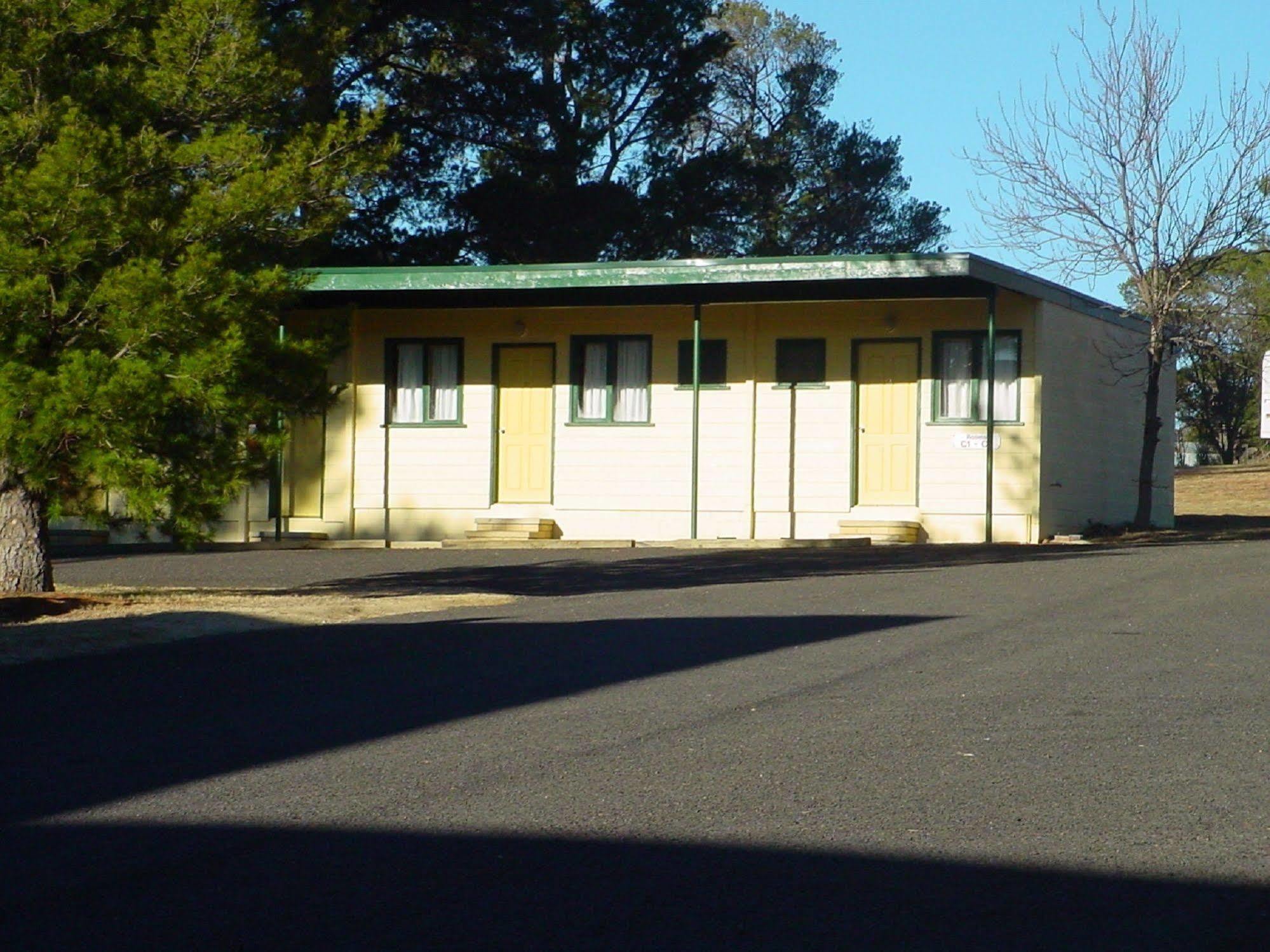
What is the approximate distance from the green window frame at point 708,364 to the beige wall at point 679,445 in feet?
0.35

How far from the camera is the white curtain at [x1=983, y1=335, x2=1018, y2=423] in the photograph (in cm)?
2184

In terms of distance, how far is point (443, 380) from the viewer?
24.1 m

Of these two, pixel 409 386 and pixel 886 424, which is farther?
pixel 409 386

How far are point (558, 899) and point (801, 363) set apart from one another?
18.4 meters

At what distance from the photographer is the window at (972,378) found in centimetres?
2186

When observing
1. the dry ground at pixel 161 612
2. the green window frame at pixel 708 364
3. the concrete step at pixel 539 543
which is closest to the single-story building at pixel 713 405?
the green window frame at pixel 708 364

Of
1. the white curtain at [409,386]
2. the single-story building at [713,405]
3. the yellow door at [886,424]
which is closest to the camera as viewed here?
the single-story building at [713,405]

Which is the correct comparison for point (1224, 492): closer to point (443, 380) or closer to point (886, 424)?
point (886, 424)

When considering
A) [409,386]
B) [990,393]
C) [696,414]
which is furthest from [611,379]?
[990,393]

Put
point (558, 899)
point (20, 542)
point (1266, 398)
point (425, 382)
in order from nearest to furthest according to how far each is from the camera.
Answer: point (558, 899), point (20, 542), point (1266, 398), point (425, 382)

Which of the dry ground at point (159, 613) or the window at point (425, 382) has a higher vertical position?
the window at point (425, 382)

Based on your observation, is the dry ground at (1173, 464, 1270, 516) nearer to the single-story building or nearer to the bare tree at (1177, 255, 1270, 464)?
the bare tree at (1177, 255, 1270, 464)

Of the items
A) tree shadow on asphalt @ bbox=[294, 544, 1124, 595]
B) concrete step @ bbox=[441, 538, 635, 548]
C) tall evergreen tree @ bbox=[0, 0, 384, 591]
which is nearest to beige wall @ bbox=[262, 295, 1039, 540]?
concrete step @ bbox=[441, 538, 635, 548]

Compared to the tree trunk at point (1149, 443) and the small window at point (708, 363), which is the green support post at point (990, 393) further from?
the tree trunk at point (1149, 443)
